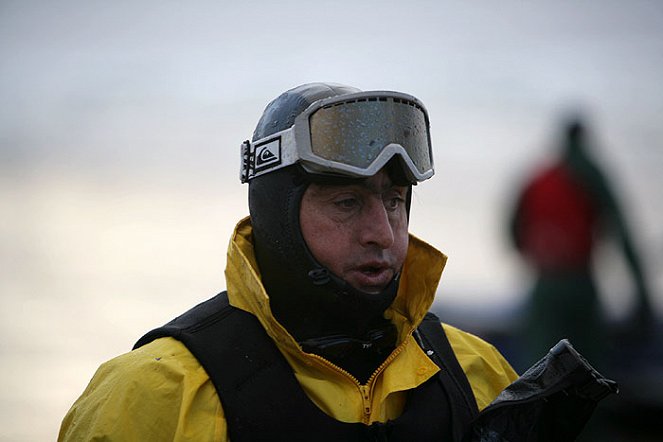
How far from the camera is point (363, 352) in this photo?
3.00 meters

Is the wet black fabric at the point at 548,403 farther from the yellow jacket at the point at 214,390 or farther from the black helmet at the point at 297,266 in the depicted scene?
the black helmet at the point at 297,266

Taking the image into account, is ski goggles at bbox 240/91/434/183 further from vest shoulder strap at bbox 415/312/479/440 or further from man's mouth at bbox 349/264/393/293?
vest shoulder strap at bbox 415/312/479/440

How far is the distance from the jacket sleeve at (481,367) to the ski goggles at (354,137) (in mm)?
646

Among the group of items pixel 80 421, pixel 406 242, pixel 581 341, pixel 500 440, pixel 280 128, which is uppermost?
pixel 280 128

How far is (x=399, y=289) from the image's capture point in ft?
10.8

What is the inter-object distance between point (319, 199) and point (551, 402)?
3.03 ft

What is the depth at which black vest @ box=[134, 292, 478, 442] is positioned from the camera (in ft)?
8.82

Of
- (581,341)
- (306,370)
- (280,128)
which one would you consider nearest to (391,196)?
(280,128)

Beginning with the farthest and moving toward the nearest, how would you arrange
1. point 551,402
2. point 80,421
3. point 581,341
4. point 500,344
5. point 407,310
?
point 500,344 < point 581,341 < point 407,310 < point 551,402 < point 80,421

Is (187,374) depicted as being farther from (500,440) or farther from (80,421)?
(500,440)

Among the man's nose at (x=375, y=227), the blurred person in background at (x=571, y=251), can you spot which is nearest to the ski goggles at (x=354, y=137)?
the man's nose at (x=375, y=227)

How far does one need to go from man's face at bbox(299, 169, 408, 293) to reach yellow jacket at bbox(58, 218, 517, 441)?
22 cm

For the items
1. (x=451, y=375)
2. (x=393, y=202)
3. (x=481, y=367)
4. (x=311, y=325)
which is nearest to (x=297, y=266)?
(x=311, y=325)

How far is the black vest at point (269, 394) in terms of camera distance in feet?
8.82
